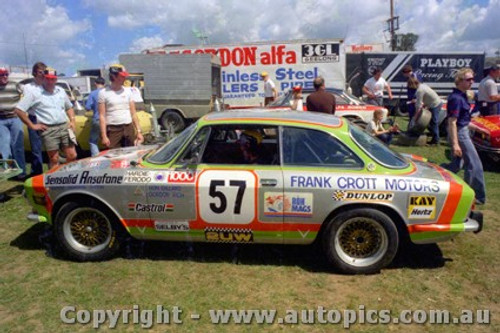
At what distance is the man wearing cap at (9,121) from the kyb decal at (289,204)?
4.77m

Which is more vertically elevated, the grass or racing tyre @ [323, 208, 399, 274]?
racing tyre @ [323, 208, 399, 274]

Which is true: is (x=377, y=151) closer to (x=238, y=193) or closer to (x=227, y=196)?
(x=238, y=193)

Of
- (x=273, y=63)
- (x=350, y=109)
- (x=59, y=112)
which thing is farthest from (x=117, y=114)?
(x=273, y=63)

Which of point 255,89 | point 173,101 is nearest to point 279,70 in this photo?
point 255,89

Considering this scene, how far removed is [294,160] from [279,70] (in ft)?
38.4

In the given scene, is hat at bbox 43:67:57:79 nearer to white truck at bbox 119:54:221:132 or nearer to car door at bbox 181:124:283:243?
car door at bbox 181:124:283:243

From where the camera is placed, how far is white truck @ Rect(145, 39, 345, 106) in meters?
14.4

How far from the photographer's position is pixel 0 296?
3533 mm

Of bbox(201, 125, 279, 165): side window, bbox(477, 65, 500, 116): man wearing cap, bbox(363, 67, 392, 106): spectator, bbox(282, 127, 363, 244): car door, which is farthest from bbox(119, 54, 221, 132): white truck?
bbox(282, 127, 363, 244): car door

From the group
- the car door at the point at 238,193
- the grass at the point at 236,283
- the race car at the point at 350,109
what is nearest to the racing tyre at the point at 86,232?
the grass at the point at 236,283

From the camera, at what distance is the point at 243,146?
4055 millimetres

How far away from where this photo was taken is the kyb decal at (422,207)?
3547mm

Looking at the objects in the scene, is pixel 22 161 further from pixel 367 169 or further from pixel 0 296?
pixel 367 169

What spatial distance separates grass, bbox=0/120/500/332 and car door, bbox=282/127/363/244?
501 millimetres
